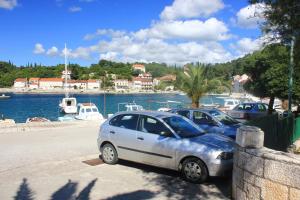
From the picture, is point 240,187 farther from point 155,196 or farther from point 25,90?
point 25,90

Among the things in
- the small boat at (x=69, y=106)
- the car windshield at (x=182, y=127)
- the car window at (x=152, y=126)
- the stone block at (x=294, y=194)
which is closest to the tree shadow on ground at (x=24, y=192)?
the car window at (x=152, y=126)

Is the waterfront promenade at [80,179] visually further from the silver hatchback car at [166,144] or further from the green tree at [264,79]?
the green tree at [264,79]

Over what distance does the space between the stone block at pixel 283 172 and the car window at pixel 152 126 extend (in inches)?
137

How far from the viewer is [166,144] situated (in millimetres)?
9148

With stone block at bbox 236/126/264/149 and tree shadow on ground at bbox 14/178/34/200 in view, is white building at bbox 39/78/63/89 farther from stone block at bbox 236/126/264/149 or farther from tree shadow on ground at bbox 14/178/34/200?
stone block at bbox 236/126/264/149

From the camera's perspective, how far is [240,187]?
6992 mm

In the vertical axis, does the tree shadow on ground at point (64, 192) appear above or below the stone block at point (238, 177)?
below

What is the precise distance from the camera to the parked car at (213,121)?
45.0ft

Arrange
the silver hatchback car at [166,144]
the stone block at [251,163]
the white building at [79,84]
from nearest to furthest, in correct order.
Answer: the stone block at [251,163] < the silver hatchback car at [166,144] < the white building at [79,84]

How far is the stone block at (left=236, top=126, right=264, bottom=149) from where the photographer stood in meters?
6.67

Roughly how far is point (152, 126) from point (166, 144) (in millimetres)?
853

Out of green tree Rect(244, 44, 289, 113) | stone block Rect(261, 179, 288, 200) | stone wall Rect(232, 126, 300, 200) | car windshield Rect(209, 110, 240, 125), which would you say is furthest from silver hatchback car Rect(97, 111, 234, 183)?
green tree Rect(244, 44, 289, 113)

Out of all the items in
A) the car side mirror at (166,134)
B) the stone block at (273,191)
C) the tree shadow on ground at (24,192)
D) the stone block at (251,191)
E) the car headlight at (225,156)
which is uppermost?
the car side mirror at (166,134)

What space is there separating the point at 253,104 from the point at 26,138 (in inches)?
770
